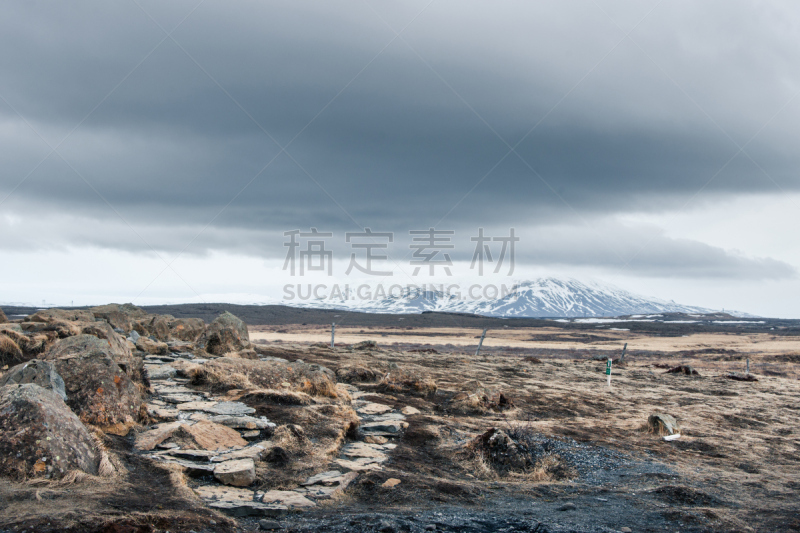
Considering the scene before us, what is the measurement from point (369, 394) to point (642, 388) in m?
15.3

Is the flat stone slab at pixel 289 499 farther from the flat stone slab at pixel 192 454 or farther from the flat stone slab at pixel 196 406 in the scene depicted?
the flat stone slab at pixel 196 406

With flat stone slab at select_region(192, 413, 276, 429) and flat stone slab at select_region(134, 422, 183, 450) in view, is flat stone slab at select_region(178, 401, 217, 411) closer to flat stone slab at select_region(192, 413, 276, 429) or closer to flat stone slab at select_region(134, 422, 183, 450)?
flat stone slab at select_region(192, 413, 276, 429)

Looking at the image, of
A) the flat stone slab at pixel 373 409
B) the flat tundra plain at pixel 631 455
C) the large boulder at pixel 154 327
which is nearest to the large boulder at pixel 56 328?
the large boulder at pixel 154 327

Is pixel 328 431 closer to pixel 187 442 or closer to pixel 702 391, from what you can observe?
pixel 187 442

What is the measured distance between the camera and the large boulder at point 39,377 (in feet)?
27.2

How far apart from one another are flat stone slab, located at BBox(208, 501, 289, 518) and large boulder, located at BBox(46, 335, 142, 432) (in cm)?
347

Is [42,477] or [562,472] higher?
[42,477]

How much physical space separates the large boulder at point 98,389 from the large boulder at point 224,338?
9805 millimetres

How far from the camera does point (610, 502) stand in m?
8.11

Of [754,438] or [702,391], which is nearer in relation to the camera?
[754,438]

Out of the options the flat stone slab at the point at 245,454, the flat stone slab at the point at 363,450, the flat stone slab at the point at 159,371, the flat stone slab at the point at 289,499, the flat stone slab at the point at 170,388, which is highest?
the flat stone slab at the point at 159,371

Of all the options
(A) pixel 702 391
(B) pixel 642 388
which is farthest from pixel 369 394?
(A) pixel 702 391

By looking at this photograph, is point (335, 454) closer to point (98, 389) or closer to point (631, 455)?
point (98, 389)

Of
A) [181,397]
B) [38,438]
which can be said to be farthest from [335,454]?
[38,438]
